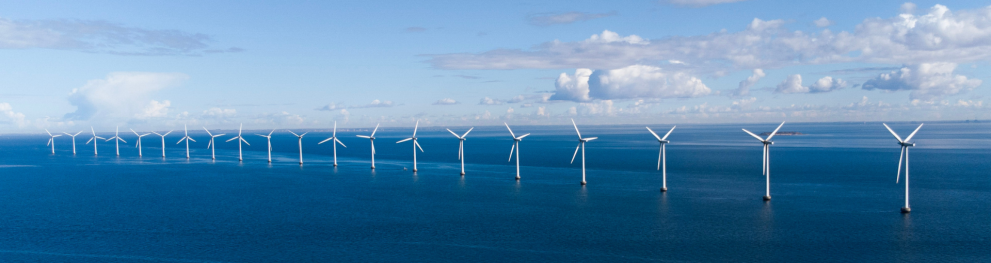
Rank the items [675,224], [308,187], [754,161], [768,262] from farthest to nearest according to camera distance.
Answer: [754,161] → [308,187] → [675,224] → [768,262]

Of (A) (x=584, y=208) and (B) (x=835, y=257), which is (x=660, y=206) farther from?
(B) (x=835, y=257)

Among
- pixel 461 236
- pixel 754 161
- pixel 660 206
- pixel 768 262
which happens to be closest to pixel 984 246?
pixel 768 262

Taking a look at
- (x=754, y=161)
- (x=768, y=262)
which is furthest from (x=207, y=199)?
(x=754, y=161)

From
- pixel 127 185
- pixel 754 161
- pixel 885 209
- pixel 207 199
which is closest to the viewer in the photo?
pixel 885 209

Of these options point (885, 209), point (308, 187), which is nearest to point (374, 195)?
point (308, 187)

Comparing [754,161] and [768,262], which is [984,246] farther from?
[754,161]

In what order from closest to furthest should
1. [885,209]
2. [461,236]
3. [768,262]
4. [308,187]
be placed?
[768,262], [461,236], [885,209], [308,187]

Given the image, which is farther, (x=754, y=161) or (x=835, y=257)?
(x=754, y=161)

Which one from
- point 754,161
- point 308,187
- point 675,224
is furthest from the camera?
point 754,161

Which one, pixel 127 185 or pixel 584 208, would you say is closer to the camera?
pixel 584 208
